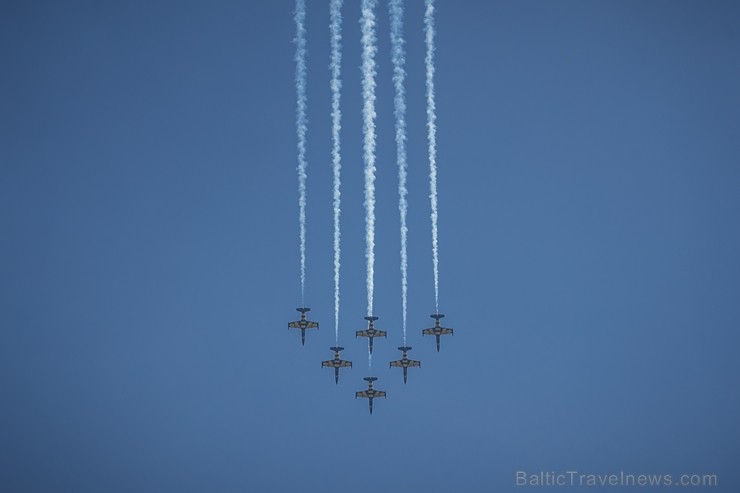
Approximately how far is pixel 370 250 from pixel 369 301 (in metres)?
3.19

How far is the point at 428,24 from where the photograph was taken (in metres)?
43.5

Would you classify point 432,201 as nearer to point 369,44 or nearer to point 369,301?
point 369,301

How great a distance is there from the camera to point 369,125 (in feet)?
Answer: 126

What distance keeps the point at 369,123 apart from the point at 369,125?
0.18 metres

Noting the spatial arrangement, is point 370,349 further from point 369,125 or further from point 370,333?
point 369,125

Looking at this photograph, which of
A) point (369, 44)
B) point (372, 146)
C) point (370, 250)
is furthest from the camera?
point (370, 250)

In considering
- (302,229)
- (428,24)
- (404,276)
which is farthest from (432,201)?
(428,24)

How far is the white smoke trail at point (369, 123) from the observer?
3609 centimetres

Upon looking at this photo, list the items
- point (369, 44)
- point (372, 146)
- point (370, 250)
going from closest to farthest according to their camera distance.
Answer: point (369, 44), point (372, 146), point (370, 250)

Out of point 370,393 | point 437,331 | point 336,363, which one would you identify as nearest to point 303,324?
point 336,363

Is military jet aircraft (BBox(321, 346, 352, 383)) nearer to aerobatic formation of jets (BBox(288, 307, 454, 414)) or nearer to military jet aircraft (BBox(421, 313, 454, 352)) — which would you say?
aerobatic formation of jets (BBox(288, 307, 454, 414))

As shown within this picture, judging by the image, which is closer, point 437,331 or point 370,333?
point 370,333

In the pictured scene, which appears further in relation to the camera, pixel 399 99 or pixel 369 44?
pixel 399 99

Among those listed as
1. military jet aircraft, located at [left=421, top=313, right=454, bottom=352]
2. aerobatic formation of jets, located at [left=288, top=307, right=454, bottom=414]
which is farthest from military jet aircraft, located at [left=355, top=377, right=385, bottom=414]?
military jet aircraft, located at [left=421, top=313, right=454, bottom=352]
